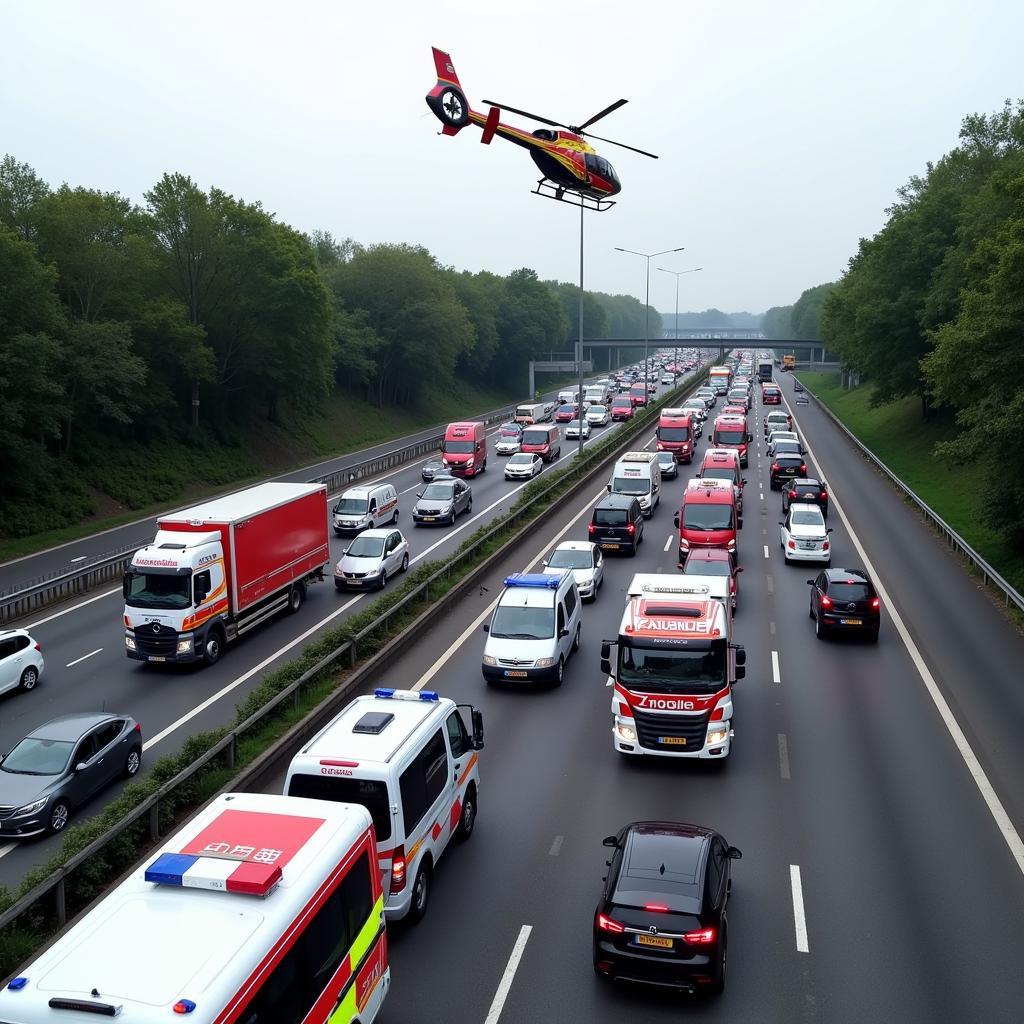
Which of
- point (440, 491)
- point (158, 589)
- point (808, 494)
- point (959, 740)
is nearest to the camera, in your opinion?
point (959, 740)

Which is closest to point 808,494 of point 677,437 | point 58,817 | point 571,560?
point 571,560

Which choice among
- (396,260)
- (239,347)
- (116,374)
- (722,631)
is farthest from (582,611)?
(396,260)

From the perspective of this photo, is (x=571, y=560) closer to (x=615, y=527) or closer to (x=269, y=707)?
(x=615, y=527)

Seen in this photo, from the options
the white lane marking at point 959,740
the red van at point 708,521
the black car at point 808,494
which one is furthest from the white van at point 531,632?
the black car at point 808,494

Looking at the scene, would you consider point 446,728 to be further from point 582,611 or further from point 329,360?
point 329,360

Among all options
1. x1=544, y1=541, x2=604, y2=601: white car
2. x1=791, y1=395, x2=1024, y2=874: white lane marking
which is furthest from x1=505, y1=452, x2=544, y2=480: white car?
x1=791, y1=395, x2=1024, y2=874: white lane marking

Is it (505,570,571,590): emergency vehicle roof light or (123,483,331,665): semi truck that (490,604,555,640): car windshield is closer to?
(505,570,571,590): emergency vehicle roof light

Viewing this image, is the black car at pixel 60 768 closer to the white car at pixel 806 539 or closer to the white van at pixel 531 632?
the white van at pixel 531 632

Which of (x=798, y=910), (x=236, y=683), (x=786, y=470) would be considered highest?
(x=786, y=470)
